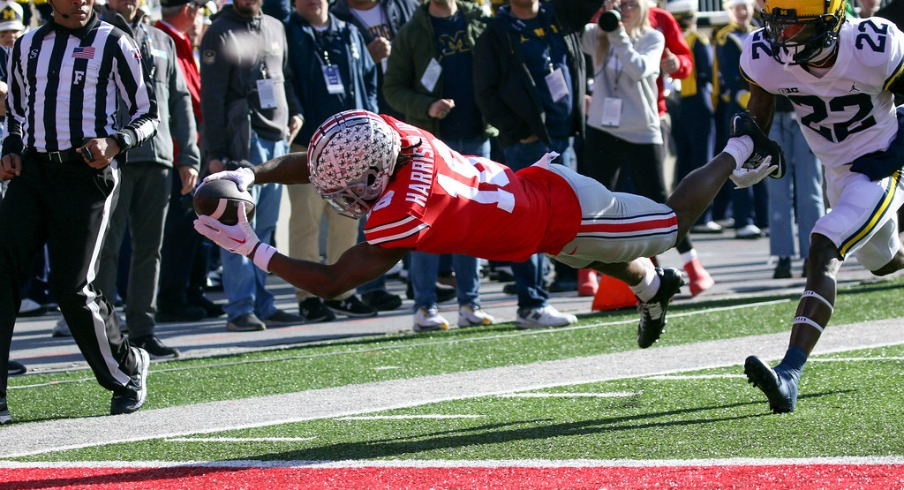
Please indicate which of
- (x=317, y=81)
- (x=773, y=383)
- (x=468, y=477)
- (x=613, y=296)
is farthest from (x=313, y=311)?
(x=468, y=477)

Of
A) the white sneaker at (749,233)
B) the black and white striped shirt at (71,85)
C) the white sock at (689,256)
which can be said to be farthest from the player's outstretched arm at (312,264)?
the white sneaker at (749,233)

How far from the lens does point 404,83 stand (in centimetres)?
919

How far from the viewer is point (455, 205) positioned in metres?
5.38

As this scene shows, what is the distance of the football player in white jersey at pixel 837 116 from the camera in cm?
561

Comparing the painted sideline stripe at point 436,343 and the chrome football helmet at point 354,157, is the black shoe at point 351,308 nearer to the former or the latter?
the painted sideline stripe at point 436,343

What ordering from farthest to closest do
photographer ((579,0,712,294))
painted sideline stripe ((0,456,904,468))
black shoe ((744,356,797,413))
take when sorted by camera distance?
photographer ((579,0,712,294)) < black shoe ((744,356,797,413)) < painted sideline stripe ((0,456,904,468))

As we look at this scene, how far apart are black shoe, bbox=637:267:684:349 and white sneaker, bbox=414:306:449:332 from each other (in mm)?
2504

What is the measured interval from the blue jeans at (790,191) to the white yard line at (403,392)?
267cm

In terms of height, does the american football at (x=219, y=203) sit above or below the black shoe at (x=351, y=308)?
above

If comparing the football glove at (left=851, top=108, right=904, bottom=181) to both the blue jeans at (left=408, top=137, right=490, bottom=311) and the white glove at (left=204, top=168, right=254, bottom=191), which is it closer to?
the white glove at (left=204, top=168, right=254, bottom=191)

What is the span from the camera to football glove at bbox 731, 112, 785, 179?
19.8ft

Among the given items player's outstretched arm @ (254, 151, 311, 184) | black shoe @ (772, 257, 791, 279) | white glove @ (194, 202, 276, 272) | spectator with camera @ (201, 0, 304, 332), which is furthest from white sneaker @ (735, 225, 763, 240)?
white glove @ (194, 202, 276, 272)

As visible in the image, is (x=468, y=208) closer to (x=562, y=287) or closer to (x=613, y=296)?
(x=613, y=296)

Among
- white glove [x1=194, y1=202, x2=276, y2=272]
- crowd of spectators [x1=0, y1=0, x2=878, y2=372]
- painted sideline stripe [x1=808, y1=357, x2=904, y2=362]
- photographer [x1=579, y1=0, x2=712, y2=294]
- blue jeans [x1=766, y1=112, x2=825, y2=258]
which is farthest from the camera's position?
blue jeans [x1=766, y1=112, x2=825, y2=258]
